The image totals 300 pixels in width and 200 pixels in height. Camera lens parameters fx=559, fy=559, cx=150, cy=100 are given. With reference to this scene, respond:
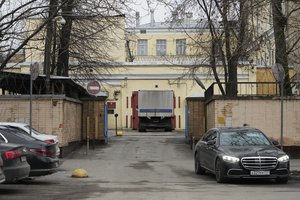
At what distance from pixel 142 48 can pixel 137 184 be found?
50.8 m

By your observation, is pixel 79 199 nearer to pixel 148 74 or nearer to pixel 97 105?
pixel 97 105

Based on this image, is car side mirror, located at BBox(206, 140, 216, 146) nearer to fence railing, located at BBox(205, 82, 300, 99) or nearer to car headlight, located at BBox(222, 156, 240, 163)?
car headlight, located at BBox(222, 156, 240, 163)

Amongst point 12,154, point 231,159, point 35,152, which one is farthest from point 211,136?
point 12,154

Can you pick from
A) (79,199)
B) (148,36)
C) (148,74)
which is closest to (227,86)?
(79,199)

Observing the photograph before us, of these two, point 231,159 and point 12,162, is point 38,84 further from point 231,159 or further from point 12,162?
point 12,162

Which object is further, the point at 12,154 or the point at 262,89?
the point at 262,89

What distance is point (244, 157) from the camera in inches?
568

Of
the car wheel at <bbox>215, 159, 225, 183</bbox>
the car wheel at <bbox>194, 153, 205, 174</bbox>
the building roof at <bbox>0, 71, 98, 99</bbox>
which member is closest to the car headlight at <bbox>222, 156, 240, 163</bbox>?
the car wheel at <bbox>215, 159, 225, 183</bbox>

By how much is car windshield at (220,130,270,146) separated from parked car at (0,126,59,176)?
193 inches

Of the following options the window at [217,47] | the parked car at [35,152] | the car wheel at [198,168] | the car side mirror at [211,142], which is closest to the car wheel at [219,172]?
the car side mirror at [211,142]

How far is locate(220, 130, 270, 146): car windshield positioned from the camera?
51.6 ft

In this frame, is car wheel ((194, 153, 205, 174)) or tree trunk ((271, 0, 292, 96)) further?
tree trunk ((271, 0, 292, 96))

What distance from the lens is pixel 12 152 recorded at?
1146cm

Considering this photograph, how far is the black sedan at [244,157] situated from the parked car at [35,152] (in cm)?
448
